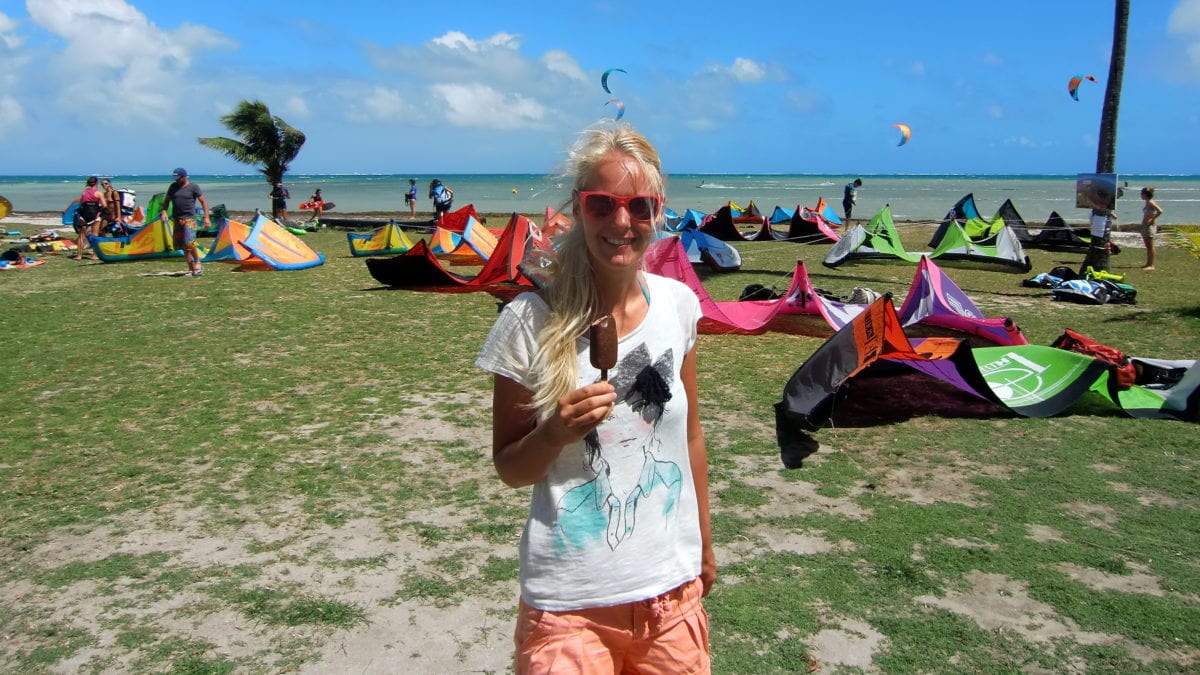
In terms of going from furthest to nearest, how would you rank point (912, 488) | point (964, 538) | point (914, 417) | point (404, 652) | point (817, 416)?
point (914, 417)
point (817, 416)
point (912, 488)
point (964, 538)
point (404, 652)

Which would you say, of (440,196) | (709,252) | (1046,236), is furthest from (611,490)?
(440,196)

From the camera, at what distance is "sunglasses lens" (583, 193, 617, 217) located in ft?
Answer: 6.05

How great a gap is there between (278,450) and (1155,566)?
4737 millimetres

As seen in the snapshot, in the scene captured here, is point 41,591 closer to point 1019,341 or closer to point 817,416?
point 817,416

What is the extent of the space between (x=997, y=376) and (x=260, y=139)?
25355 mm

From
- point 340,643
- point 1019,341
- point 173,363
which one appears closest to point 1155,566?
point 340,643

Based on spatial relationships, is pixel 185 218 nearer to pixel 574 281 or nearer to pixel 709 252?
pixel 709 252

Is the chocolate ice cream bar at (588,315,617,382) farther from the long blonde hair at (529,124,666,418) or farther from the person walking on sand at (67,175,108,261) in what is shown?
the person walking on sand at (67,175,108,261)

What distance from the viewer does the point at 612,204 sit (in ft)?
6.05

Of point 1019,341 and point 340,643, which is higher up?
point 1019,341

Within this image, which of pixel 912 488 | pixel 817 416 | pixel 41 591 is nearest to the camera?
pixel 41 591

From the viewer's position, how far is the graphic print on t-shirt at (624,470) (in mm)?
1782

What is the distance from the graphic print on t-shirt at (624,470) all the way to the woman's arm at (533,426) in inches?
3.6

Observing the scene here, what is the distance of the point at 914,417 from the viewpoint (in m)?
5.99
